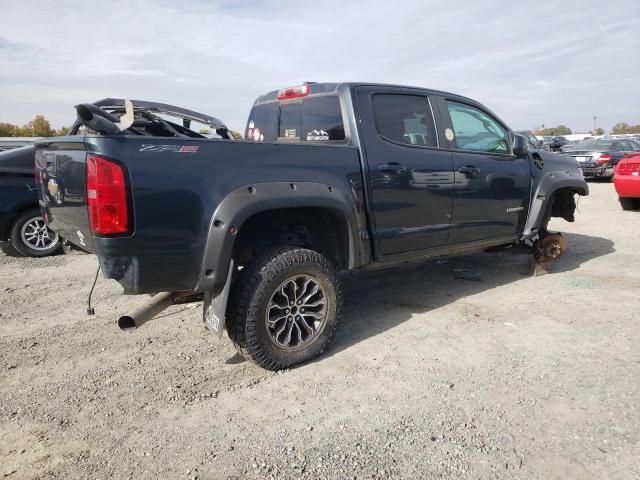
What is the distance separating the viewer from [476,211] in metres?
4.52

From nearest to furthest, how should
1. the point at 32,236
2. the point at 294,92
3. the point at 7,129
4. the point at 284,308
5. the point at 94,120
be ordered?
the point at 94,120
the point at 284,308
the point at 294,92
the point at 32,236
the point at 7,129

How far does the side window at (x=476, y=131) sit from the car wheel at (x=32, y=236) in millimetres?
5271

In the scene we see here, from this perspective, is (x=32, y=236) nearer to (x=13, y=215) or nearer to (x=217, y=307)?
(x=13, y=215)

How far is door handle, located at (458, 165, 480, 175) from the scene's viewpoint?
14.2ft

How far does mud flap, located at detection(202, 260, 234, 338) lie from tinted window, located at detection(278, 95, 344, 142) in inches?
56.8

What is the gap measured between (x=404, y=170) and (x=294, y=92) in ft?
3.89

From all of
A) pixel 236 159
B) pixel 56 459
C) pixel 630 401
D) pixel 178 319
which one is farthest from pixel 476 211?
pixel 56 459

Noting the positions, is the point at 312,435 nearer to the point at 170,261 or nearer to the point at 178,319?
the point at 170,261

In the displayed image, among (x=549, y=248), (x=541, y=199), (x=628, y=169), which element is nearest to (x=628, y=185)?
(x=628, y=169)

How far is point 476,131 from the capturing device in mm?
4723

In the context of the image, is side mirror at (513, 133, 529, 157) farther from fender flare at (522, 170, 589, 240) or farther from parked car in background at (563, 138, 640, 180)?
parked car in background at (563, 138, 640, 180)

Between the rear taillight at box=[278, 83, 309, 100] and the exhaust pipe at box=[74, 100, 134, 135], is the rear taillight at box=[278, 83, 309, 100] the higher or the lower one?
the higher one

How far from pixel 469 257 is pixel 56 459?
5406 millimetres

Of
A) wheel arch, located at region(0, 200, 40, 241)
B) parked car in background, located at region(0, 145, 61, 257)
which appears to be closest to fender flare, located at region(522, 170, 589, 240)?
parked car in background, located at region(0, 145, 61, 257)
